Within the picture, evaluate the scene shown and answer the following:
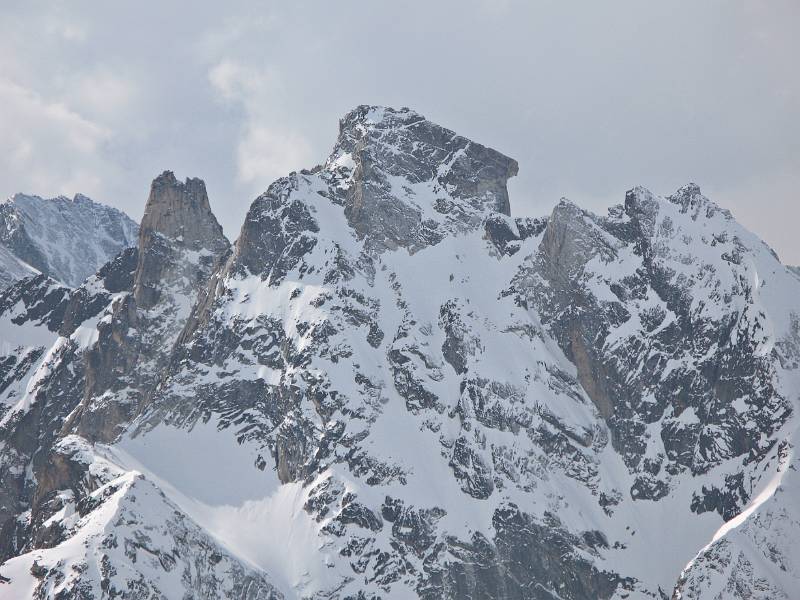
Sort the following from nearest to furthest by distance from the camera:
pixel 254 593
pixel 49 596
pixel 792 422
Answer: pixel 49 596 → pixel 254 593 → pixel 792 422

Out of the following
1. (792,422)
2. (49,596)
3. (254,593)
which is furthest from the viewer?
(792,422)

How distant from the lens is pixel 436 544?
640ft

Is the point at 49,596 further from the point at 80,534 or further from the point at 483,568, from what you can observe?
the point at 483,568

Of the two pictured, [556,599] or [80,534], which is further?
[556,599]

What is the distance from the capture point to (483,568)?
194000 millimetres

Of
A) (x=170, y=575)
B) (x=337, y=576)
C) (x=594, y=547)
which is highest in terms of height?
(x=594, y=547)

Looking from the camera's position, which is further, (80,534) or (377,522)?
(377,522)

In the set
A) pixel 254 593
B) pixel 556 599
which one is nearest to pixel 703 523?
pixel 556 599

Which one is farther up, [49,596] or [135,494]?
[135,494]

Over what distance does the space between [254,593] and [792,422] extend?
3448 inches

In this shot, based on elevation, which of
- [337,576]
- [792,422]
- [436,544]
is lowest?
[337,576]

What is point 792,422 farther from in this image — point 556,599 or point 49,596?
point 49,596

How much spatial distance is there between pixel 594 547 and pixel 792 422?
3693cm

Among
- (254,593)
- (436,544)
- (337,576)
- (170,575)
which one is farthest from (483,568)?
(170,575)
